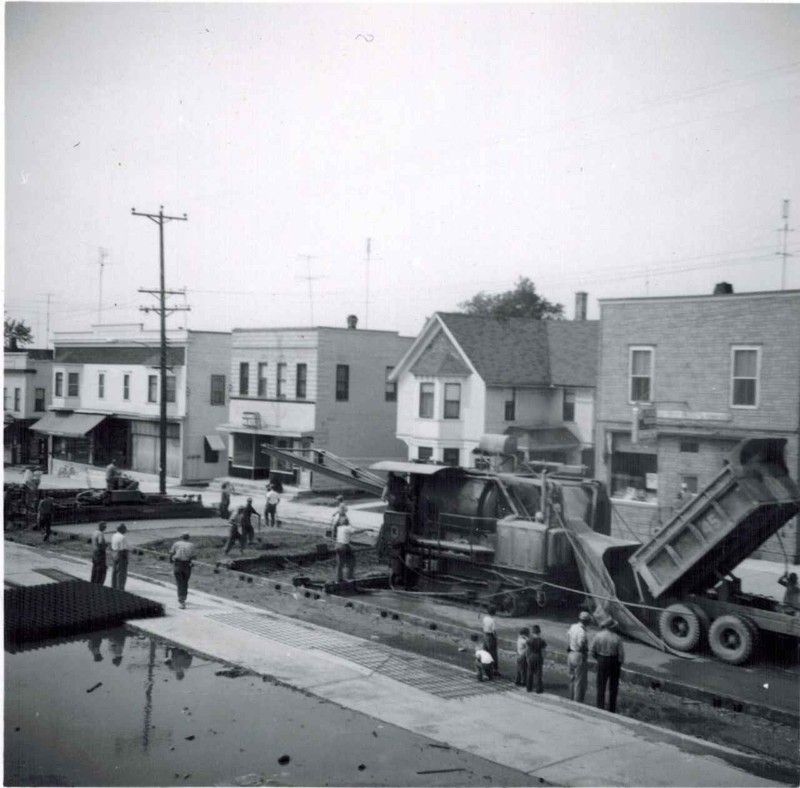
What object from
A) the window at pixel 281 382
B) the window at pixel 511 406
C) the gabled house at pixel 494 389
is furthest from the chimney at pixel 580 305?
the window at pixel 281 382

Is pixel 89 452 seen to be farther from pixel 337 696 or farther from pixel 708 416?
pixel 337 696

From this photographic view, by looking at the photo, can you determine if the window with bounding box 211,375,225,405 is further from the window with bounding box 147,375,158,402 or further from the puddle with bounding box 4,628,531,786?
the puddle with bounding box 4,628,531,786

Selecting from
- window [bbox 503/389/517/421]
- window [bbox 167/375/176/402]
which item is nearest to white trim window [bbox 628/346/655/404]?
window [bbox 503/389/517/421]

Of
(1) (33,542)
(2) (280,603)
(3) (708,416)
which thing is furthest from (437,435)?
(2) (280,603)

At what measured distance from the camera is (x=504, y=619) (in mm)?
17203

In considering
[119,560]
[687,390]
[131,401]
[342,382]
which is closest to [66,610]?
[119,560]

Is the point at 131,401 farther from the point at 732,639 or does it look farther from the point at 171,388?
the point at 732,639

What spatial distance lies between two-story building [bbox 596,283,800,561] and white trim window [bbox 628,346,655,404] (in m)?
0.03

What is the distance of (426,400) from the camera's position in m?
37.1

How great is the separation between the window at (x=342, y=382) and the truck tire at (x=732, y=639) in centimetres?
2810

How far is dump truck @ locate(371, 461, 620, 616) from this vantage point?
663 inches

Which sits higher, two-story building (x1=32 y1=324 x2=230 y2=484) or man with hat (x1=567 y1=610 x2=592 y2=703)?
two-story building (x1=32 y1=324 x2=230 y2=484)

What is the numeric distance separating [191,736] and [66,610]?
584 cm

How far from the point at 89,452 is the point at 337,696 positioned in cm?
3362
